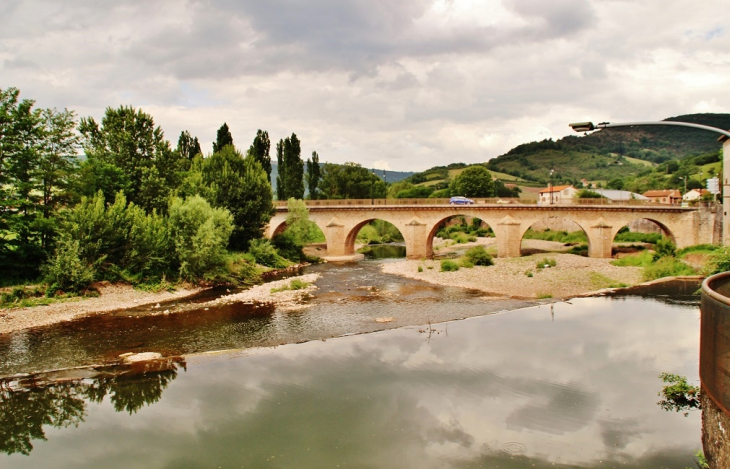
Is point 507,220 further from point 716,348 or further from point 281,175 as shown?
point 716,348

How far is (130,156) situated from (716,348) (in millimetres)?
35734

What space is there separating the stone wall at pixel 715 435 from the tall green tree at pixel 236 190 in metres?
33.8

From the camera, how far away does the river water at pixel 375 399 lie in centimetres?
1137

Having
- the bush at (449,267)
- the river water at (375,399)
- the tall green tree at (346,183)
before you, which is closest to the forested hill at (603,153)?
the tall green tree at (346,183)

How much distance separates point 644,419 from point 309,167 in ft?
191

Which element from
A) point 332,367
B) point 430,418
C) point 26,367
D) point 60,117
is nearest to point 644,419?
point 430,418

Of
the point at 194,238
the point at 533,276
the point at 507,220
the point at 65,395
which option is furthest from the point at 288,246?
the point at 65,395

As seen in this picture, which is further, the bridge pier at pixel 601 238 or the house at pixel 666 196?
the house at pixel 666 196

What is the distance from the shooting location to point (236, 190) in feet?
133

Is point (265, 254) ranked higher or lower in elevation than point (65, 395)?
higher

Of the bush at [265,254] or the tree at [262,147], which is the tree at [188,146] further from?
the bush at [265,254]

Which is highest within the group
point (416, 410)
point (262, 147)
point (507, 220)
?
point (262, 147)

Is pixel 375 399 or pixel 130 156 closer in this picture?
pixel 375 399

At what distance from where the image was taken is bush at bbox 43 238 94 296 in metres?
25.7
